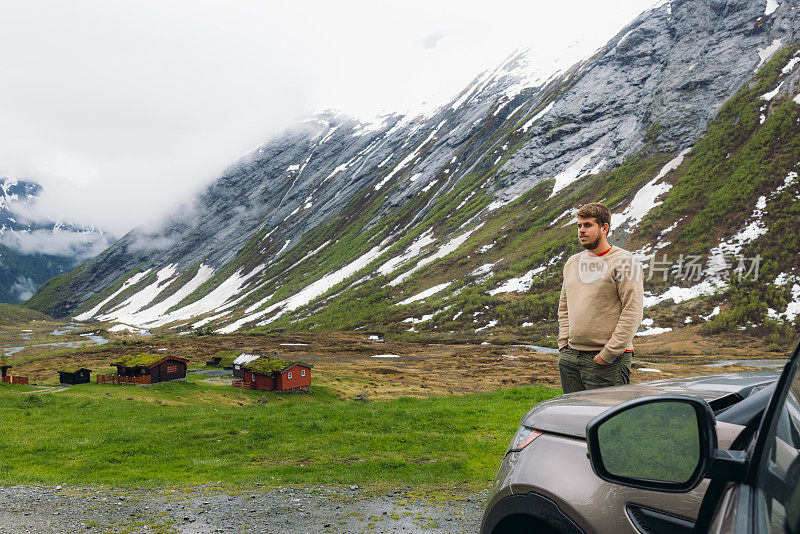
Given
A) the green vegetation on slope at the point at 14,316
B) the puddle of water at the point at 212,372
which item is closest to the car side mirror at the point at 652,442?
the puddle of water at the point at 212,372

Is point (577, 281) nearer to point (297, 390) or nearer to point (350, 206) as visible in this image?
point (297, 390)

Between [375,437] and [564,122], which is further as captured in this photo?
[564,122]

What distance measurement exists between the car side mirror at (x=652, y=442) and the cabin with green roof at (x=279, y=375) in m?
33.8

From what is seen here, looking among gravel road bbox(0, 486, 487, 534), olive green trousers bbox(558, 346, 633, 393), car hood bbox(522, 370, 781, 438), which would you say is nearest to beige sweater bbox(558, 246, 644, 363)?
olive green trousers bbox(558, 346, 633, 393)

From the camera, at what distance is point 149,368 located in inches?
1474

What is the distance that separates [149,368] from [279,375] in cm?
1188

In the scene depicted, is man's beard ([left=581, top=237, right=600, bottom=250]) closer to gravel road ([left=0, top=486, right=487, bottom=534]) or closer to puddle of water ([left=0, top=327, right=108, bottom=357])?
gravel road ([left=0, top=486, right=487, bottom=534])

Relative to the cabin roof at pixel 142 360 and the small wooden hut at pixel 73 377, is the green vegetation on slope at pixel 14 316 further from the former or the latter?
the cabin roof at pixel 142 360

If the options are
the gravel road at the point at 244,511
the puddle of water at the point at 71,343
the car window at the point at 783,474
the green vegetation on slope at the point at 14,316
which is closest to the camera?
the car window at the point at 783,474

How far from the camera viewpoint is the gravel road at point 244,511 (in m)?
6.23

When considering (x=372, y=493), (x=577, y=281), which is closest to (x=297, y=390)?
(x=372, y=493)

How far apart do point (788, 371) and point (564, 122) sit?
120 m

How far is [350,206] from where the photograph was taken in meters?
152

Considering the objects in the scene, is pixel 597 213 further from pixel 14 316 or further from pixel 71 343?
pixel 14 316
